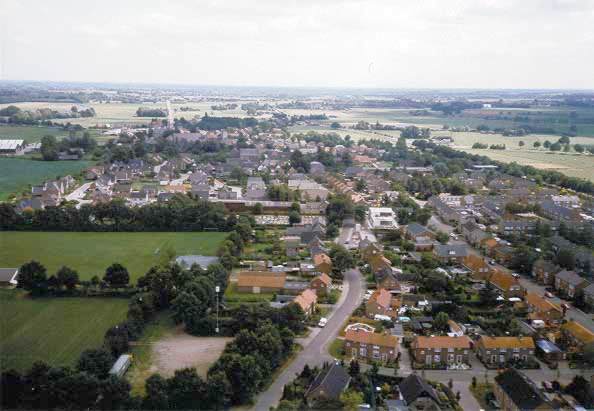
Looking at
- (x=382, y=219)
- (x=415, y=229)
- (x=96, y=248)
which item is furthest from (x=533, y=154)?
(x=96, y=248)

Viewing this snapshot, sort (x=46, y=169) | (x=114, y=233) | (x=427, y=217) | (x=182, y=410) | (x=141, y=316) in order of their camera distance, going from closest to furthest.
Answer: (x=182, y=410) → (x=141, y=316) → (x=114, y=233) → (x=427, y=217) → (x=46, y=169)

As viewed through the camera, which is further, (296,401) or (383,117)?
(383,117)

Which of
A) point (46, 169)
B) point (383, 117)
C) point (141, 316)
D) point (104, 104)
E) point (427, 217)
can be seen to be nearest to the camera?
point (141, 316)

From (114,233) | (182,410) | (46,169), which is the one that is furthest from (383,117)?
(182,410)

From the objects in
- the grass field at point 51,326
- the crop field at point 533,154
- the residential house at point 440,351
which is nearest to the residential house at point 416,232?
the residential house at point 440,351

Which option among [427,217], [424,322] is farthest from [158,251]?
[427,217]

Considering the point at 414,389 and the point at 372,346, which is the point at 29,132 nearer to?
the point at 372,346

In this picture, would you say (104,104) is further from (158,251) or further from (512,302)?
(512,302)

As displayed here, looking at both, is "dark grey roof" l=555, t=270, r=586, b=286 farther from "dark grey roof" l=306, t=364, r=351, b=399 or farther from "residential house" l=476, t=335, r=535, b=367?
"dark grey roof" l=306, t=364, r=351, b=399
